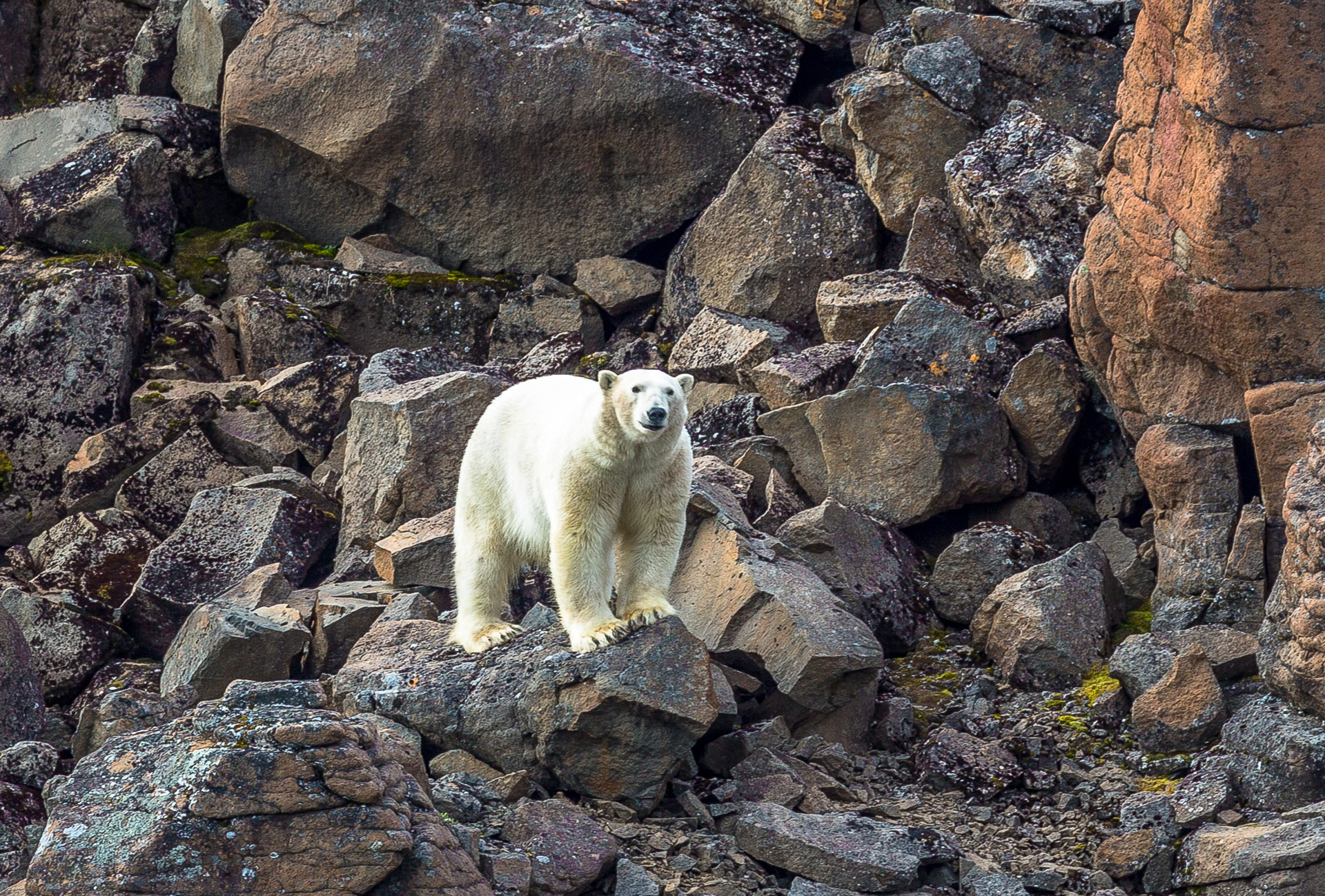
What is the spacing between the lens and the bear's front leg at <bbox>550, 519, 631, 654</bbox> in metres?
8.47

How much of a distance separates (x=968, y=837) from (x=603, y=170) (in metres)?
10.5

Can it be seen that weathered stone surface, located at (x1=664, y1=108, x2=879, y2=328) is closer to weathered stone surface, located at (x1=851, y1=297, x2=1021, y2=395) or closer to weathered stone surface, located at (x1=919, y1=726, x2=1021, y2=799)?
weathered stone surface, located at (x1=851, y1=297, x2=1021, y2=395)

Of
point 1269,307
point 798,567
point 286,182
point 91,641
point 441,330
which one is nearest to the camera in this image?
point 1269,307

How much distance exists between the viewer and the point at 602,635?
8.48 m

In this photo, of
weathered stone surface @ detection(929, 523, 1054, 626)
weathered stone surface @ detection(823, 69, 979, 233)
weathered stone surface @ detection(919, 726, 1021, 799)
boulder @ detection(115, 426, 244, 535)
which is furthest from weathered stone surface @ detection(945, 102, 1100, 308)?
boulder @ detection(115, 426, 244, 535)

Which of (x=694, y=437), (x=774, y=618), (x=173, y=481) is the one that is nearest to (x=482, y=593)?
(x=774, y=618)

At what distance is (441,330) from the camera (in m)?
16.7

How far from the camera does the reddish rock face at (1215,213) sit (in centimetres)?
984

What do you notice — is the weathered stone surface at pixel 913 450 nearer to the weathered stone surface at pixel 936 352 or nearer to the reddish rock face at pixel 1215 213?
the weathered stone surface at pixel 936 352

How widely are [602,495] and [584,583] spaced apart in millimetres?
551

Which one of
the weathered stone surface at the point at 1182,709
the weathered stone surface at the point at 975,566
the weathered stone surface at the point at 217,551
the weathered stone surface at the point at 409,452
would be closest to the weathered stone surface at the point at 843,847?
the weathered stone surface at the point at 1182,709

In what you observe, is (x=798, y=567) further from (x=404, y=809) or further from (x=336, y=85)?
(x=336, y=85)

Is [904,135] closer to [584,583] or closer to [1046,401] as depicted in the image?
[1046,401]

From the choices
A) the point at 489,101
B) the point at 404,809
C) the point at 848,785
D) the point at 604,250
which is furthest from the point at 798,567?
the point at 489,101
